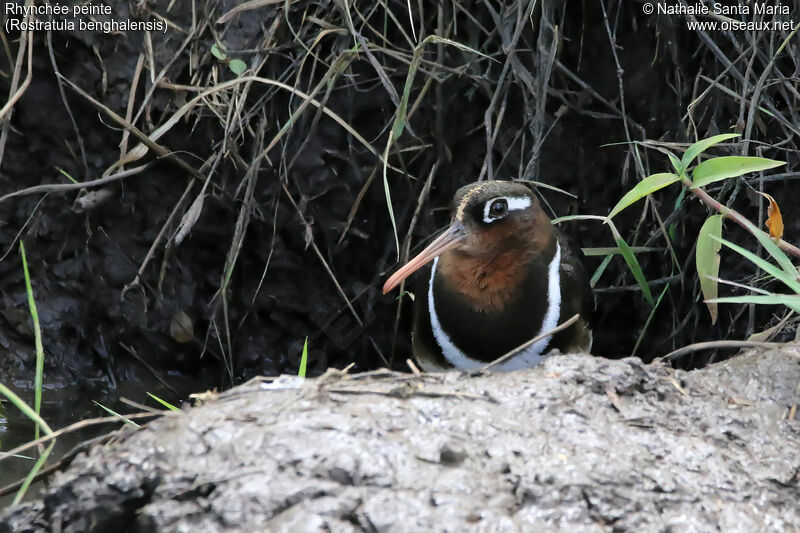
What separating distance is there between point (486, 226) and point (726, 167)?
0.87m

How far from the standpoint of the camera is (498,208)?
3396 mm

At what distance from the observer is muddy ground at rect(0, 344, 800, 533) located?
2.03m

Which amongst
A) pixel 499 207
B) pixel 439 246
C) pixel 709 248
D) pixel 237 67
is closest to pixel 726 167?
pixel 709 248

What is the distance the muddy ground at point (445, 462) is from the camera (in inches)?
79.7

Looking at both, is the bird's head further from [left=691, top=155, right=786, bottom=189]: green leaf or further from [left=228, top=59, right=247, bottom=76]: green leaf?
[left=228, top=59, right=247, bottom=76]: green leaf

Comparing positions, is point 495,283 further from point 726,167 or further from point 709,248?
point 726,167

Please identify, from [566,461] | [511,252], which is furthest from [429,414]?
[511,252]

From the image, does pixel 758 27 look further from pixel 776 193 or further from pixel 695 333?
pixel 695 333

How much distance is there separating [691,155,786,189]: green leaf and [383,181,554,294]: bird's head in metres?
0.71

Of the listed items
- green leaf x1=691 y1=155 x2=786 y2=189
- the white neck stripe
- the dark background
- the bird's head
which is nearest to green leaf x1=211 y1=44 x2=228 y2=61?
the dark background

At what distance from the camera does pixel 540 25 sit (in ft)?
12.3

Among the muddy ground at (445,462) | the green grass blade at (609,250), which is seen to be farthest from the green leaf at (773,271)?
the green grass blade at (609,250)

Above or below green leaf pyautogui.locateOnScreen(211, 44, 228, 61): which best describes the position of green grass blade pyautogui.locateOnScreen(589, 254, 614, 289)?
below

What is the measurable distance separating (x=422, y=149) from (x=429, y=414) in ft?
6.28
